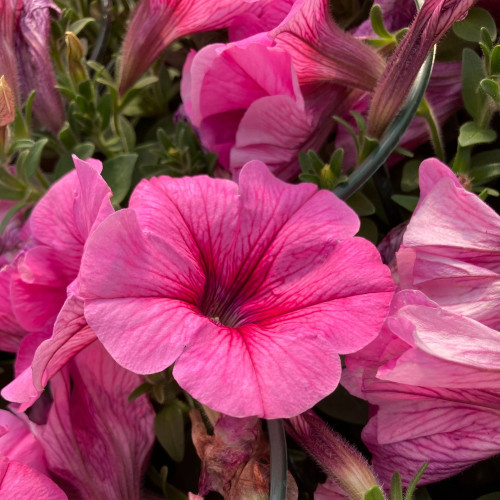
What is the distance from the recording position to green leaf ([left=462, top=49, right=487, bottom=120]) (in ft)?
2.48

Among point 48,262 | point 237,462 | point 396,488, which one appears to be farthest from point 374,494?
point 48,262

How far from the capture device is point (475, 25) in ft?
2.57

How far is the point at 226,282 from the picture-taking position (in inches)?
26.1

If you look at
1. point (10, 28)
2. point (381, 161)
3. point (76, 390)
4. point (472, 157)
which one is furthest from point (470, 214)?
point (10, 28)

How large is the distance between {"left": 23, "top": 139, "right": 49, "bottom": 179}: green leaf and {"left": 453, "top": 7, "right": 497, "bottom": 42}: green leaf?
0.48 meters

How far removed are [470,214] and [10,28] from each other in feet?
1.88

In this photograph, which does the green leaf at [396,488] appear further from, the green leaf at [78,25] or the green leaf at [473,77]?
the green leaf at [78,25]

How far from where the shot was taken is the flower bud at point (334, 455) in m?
0.58

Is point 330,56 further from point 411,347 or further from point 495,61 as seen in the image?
point 411,347

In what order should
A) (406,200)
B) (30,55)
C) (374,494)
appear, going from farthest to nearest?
1. (30,55)
2. (406,200)
3. (374,494)

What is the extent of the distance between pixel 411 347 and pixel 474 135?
292 millimetres

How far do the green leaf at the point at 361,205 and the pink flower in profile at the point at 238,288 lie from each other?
128 mm

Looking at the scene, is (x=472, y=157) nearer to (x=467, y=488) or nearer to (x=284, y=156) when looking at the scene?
(x=284, y=156)

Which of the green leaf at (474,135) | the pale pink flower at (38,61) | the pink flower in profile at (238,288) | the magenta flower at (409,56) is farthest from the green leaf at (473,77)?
the pale pink flower at (38,61)
